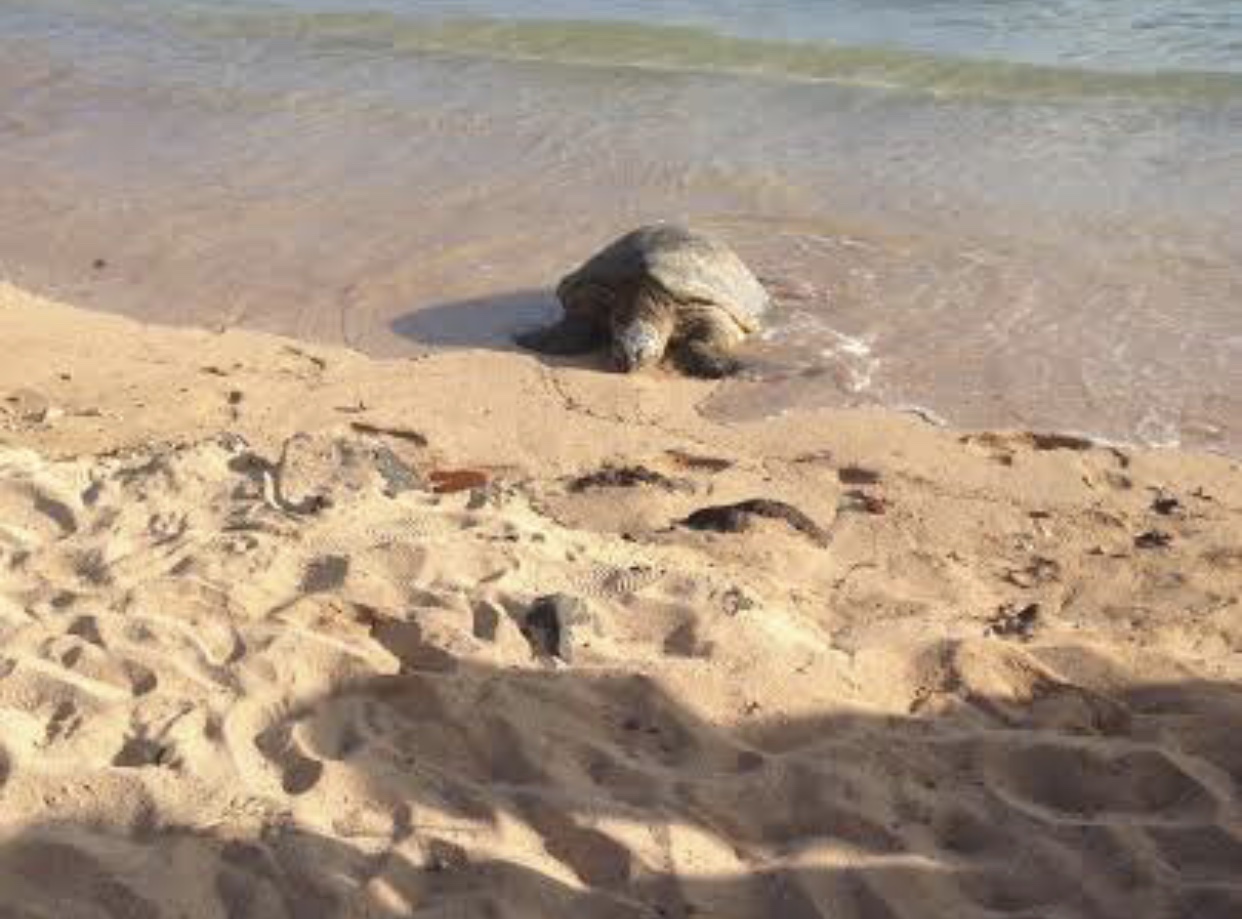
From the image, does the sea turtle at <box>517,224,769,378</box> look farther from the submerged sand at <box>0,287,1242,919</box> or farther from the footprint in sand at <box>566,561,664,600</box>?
the footprint in sand at <box>566,561,664,600</box>

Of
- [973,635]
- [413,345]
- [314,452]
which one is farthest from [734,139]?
[973,635]

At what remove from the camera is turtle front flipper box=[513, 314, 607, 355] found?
6004 mm

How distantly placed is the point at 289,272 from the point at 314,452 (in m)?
2.49

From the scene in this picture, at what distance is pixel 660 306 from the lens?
5855 mm

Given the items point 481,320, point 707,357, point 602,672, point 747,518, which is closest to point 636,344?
point 707,357

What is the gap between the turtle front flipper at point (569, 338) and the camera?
600cm

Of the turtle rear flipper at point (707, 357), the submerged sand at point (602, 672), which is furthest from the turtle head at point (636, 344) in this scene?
the submerged sand at point (602, 672)

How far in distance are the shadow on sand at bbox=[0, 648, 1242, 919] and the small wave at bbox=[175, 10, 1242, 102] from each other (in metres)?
7.16

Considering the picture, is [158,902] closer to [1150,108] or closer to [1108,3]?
[1150,108]

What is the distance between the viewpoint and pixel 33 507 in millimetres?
4090

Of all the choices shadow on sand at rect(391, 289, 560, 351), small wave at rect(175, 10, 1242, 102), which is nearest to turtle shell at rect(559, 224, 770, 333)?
shadow on sand at rect(391, 289, 560, 351)

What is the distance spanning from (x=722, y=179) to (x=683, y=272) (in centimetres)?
220

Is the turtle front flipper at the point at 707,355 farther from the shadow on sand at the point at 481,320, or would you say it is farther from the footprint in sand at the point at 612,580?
the footprint in sand at the point at 612,580

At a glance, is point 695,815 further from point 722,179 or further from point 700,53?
point 700,53
